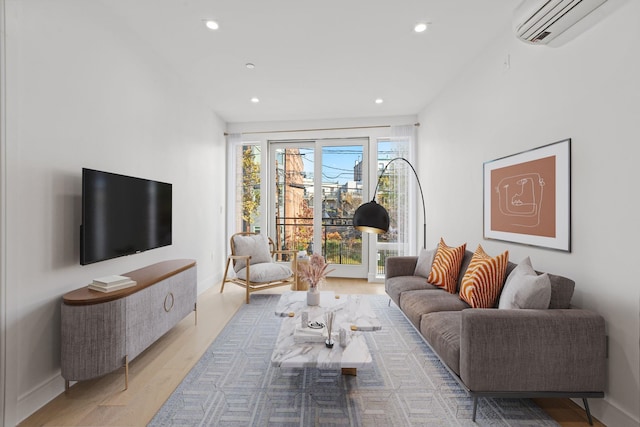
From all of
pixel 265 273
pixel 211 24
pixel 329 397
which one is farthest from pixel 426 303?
pixel 211 24

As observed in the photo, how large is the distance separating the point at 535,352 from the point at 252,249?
132 inches

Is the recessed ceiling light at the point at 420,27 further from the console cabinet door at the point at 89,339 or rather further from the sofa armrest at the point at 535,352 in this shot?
the console cabinet door at the point at 89,339

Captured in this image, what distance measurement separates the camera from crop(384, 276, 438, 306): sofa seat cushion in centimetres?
297

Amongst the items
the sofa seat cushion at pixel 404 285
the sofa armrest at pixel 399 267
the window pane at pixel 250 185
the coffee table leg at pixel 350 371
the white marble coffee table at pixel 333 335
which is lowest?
the coffee table leg at pixel 350 371

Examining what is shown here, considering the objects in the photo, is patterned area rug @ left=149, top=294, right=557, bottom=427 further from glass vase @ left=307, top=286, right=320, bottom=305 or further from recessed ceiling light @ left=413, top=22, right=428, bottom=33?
recessed ceiling light @ left=413, top=22, right=428, bottom=33

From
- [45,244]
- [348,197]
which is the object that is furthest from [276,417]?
[348,197]

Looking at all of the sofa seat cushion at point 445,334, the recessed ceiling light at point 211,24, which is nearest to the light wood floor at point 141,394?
the sofa seat cushion at point 445,334

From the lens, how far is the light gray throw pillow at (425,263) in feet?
10.8

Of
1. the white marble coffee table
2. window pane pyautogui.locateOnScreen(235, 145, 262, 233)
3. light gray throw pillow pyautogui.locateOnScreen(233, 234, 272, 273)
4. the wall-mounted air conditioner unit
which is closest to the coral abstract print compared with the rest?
the wall-mounted air conditioner unit

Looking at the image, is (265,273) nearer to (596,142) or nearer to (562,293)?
(562,293)

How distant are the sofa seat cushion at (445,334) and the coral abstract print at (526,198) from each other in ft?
2.93

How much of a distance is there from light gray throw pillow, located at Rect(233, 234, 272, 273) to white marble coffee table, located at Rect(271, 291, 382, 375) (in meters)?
1.42

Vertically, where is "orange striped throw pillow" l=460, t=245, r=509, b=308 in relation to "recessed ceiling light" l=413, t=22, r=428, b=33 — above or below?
below

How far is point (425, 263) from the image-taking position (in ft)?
10.9
